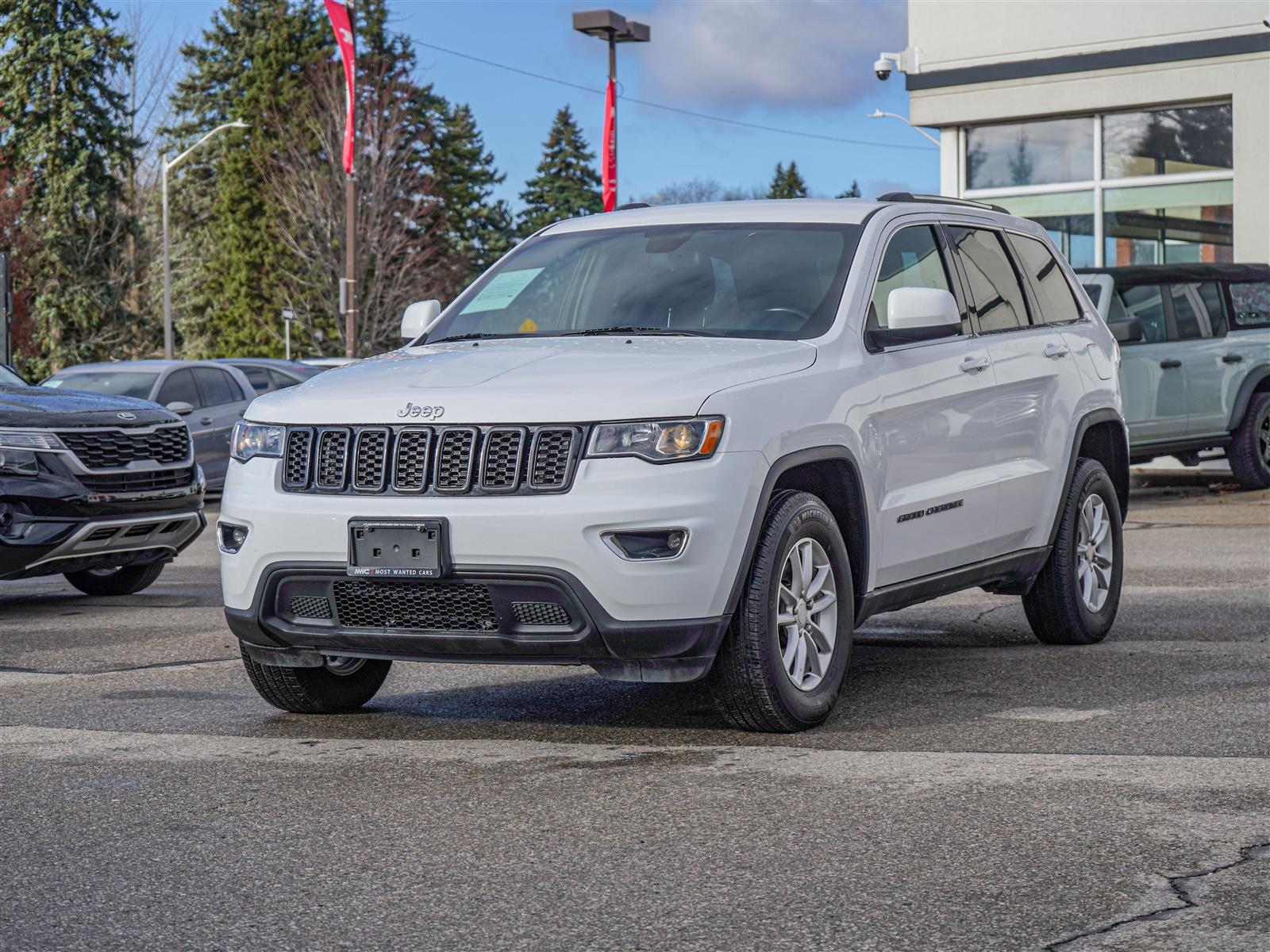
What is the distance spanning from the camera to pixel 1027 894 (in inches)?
164

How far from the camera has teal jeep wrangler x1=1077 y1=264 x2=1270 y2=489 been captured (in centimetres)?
1639

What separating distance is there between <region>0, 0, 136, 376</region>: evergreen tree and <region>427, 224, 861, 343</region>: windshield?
51.4m

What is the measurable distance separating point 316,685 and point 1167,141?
19.2 meters

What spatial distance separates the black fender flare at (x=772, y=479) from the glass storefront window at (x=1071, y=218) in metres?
18.5

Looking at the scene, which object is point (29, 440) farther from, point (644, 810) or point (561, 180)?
point (561, 180)

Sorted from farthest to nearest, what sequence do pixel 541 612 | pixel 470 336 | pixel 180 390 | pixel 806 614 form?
1. pixel 180 390
2. pixel 470 336
3. pixel 806 614
4. pixel 541 612

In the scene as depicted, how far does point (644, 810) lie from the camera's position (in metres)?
5.06

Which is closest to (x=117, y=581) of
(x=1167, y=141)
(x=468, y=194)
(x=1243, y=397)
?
(x=1243, y=397)

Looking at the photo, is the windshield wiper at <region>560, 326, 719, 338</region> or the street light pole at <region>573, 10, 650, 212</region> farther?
the street light pole at <region>573, 10, 650, 212</region>

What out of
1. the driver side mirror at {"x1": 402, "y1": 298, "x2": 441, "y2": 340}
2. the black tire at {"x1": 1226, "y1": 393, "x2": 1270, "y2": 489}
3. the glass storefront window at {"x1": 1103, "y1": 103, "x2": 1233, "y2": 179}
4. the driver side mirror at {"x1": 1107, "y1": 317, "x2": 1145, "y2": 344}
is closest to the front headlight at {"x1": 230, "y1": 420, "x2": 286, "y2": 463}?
the driver side mirror at {"x1": 402, "y1": 298, "x2": 441, "y2": 340}

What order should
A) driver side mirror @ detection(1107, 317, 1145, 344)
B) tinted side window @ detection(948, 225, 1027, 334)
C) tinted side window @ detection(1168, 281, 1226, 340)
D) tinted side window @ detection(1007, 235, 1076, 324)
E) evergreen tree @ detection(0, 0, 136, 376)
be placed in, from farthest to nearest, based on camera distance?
evergreen tree @ detection(0, 0, 136, 376), tinted side window @ detection(1168, 281, 1226, 340), driver side mirror @ detection(1107, 317, 1145, 344), tinted side window @ detection(1007, 235, 1076, 324), tinted side window @ detection(948, 225, 1027, 334)

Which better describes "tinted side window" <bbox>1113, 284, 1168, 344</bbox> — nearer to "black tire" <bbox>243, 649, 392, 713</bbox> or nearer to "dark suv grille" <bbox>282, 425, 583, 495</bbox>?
"black tire" <bbox>243, 649, 392, 713</bbox>

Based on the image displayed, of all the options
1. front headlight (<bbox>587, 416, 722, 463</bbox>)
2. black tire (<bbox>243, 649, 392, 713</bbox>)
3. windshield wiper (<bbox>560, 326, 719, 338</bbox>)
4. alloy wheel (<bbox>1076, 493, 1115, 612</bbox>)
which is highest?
windshield wiper (<bbox>560, 326, 719, 338</bbox>)

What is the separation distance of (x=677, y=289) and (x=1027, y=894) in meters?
3.36
